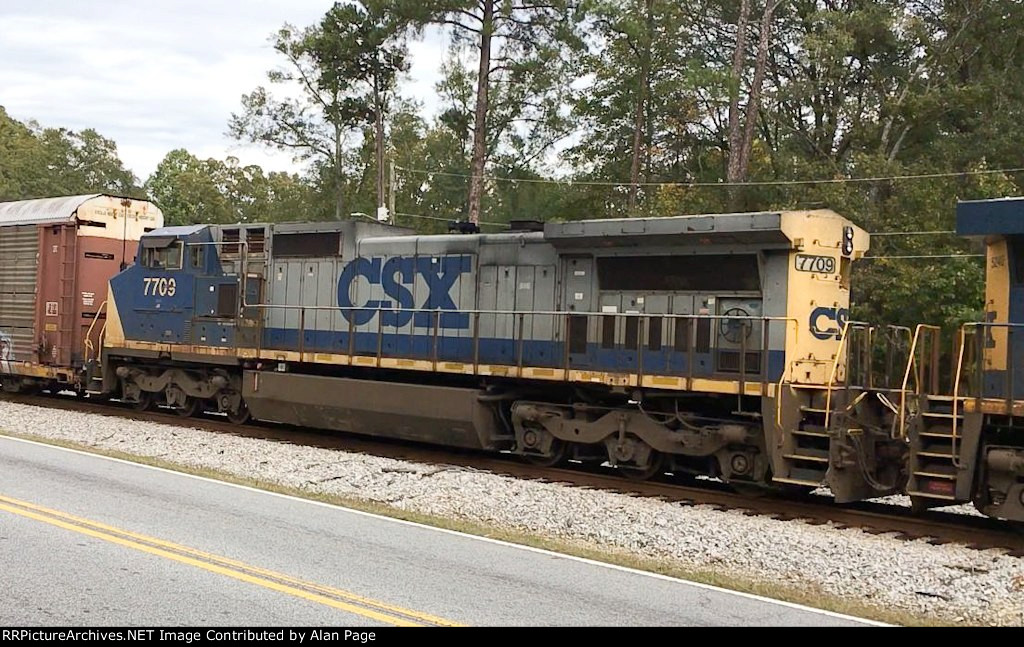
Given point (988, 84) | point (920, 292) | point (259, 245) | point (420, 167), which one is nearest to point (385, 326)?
point (259, 245)

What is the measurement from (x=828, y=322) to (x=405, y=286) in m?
6.28

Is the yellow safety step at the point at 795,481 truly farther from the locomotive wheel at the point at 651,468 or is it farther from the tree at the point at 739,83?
the tree at the point at 739,83

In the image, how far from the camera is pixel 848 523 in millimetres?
10438

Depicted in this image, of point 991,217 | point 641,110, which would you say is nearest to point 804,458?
point 991,217

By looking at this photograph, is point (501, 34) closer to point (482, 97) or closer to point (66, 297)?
point (482, 97)

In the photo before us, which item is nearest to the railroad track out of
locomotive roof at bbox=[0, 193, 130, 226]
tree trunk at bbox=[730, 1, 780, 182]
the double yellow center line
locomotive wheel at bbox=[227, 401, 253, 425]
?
locomotive wheel at bbox=[227, 401, 253, 425]

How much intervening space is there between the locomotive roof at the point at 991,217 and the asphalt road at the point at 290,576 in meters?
5.14

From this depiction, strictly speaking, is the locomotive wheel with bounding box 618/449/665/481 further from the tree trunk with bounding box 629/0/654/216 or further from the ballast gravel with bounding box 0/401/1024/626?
the tree trunk with bounding box 629/0/654/216

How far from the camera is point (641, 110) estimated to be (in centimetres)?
3575

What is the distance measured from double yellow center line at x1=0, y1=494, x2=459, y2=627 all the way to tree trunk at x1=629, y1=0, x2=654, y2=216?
84.8 ft

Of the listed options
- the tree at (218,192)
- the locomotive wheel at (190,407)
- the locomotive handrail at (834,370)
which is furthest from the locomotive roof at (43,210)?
the tree at (218,192)

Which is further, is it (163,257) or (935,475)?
(163,257)

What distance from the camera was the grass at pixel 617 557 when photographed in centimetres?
682

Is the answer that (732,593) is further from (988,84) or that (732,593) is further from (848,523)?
(988,84)
